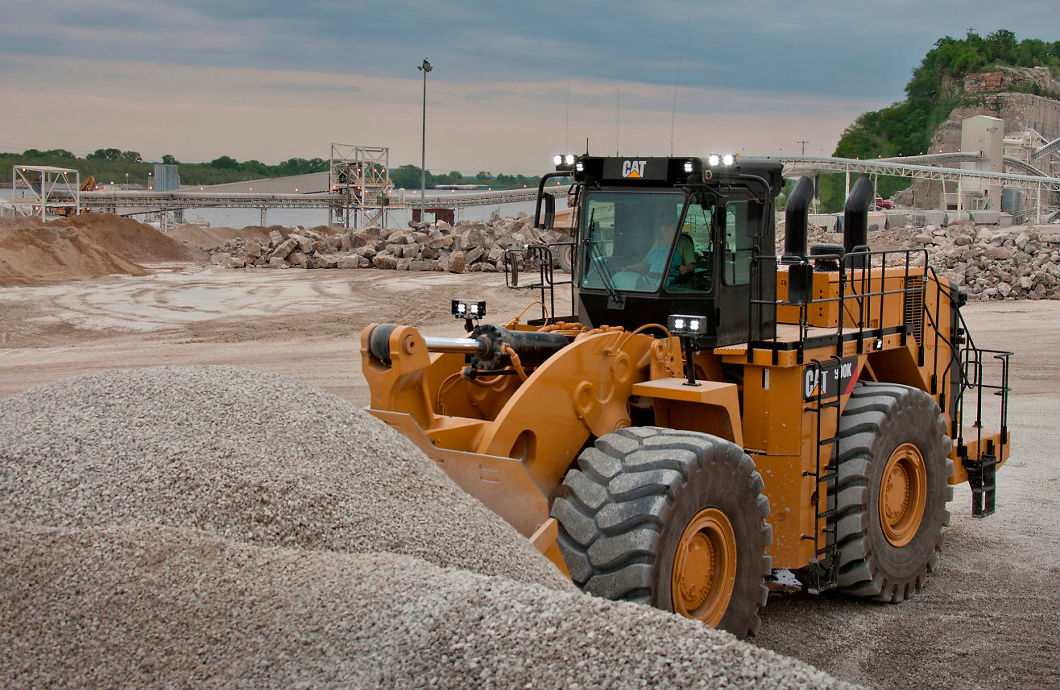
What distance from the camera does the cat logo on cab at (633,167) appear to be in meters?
7.28

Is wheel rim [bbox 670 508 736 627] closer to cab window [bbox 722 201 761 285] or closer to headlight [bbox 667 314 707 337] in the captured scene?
headlight [bbox 667 314 707 337]

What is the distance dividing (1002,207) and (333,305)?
6053 centimetres

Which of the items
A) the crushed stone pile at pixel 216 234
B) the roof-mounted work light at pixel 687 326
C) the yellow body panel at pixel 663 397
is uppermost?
the crushed stone pile at pixel 216 234

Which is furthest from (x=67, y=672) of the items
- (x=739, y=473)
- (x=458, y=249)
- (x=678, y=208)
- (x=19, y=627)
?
(x=458, y=249)

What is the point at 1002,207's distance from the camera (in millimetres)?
73125

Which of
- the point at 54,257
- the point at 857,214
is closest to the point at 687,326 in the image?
the point at 857,214

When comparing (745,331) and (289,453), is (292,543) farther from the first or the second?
(745,331)

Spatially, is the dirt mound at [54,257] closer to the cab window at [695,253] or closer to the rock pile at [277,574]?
the cab window at [695,253]

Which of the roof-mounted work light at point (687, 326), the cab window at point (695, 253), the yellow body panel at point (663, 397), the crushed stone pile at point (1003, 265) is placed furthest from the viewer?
the crushed stone pile at point (1003, 265)

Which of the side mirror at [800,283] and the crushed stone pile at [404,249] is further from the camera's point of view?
the crushed stone pile at [404,249]

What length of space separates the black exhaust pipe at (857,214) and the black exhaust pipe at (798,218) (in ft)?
2.00

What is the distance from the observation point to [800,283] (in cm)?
680

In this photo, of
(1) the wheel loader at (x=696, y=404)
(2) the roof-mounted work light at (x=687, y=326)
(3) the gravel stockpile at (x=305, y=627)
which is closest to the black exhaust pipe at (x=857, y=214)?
(1) the wheel loader at (x=696, y=404)

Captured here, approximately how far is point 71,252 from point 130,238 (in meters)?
8.27
